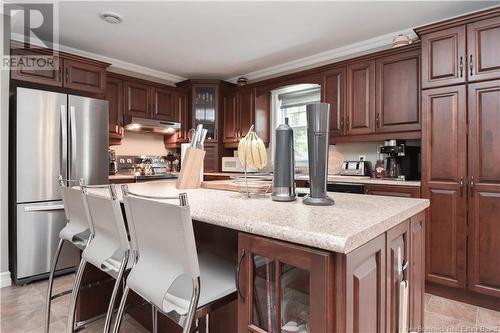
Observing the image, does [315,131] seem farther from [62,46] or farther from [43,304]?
[62,46]

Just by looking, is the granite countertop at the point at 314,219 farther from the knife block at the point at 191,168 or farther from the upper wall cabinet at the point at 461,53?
the upper wall cabinet at the point at 461,53

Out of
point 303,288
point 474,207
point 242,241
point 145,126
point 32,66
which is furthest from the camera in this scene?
point 145,126

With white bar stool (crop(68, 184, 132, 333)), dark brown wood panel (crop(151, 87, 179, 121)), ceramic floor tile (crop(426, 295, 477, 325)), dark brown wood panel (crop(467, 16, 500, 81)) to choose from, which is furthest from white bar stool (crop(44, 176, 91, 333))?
dark brown wood panel (crop(467, 16, 500, 81))

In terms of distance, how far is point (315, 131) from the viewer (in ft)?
3.58

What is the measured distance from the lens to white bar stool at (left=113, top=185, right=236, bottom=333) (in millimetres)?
908

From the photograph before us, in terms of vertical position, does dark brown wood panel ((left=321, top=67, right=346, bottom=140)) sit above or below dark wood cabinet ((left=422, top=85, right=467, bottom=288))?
above

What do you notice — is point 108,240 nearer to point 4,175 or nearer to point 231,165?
point 4,175

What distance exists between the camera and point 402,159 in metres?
2.89

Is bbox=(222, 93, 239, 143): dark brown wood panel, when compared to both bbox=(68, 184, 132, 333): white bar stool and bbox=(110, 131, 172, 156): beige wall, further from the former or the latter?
bbox=(68, 184, 132, 333): white bar stool

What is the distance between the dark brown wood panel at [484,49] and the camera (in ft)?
7.01

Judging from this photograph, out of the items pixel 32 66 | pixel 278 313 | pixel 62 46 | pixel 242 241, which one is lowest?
pixel 278 313

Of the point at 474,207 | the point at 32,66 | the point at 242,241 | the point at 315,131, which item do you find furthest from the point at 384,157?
the point at 32,66

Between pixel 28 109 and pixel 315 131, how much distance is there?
2.69 meters

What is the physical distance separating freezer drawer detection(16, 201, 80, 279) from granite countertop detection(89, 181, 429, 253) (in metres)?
2.16
